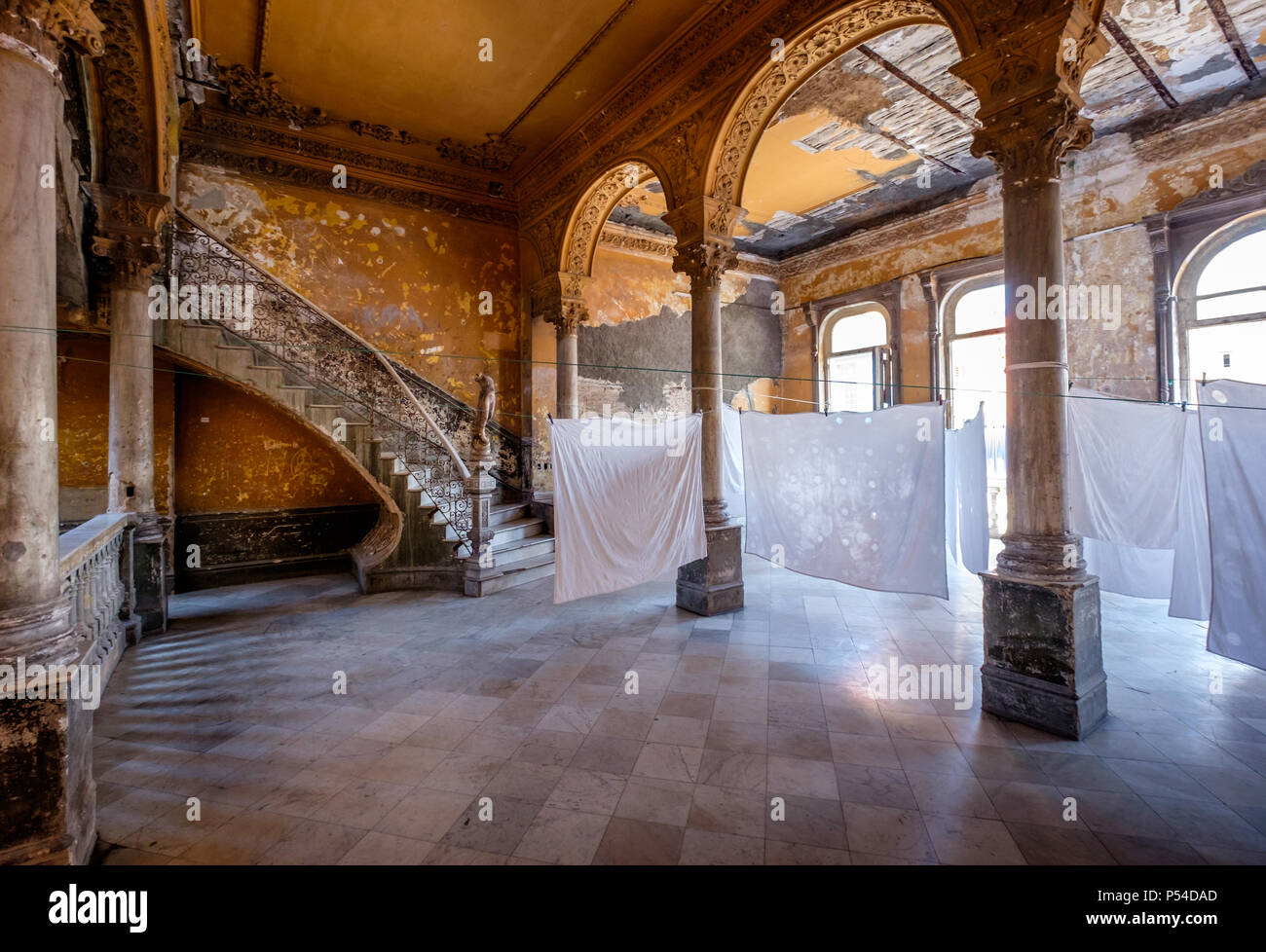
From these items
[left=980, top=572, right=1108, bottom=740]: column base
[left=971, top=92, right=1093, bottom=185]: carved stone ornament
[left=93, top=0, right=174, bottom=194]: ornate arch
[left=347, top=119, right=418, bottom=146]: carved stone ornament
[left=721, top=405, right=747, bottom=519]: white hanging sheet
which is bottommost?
[left=980, top=572, right=1108, bottom=740]: column base

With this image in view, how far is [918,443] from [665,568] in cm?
266

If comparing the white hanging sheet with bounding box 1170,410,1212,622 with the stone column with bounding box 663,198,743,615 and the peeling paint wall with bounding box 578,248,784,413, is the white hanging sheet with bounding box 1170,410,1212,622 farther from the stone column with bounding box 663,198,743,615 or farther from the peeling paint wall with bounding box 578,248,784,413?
the peeling paint wall with bounding box 578,248,784,413

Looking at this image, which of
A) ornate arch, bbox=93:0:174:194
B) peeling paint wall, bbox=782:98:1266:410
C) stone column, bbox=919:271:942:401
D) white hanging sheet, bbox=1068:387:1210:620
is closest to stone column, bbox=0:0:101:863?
ornate arch, bbox=93:0:174:194

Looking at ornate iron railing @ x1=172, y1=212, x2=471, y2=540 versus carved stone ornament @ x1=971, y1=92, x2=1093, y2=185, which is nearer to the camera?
carved stone ornament @ x1=971, y1=92, x2=1093, y2=185

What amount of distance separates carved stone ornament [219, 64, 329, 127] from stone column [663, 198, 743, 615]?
18.4ft

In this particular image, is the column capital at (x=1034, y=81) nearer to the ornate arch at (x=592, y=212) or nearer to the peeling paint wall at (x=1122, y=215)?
the ornate arch at (x=592, y=212)

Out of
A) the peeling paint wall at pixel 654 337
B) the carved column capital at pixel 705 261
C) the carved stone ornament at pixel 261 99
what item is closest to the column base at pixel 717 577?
the carved column capital at pixel 705 261

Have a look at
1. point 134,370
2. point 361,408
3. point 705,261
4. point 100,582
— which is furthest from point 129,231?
point 705,261

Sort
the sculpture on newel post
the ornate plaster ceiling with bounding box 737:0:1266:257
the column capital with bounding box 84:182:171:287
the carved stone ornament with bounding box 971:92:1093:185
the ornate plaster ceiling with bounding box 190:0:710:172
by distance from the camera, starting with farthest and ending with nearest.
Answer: the sculpture on newel post < the ornate plaster ceiling with bounding box 737:0:1266:257 < the ornate plaster ceiling with bounding box 190:0:710:172 < the column capital with bounding box 84:182:171:287 < the carved stone ornament with bounding box 971:92:1093:185

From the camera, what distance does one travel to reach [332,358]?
785 cm

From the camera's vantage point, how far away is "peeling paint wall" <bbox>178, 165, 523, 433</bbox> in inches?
316

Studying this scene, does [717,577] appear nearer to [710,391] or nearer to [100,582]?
[710,391]

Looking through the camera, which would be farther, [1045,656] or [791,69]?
[791,69]

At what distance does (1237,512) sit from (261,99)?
11.1m
